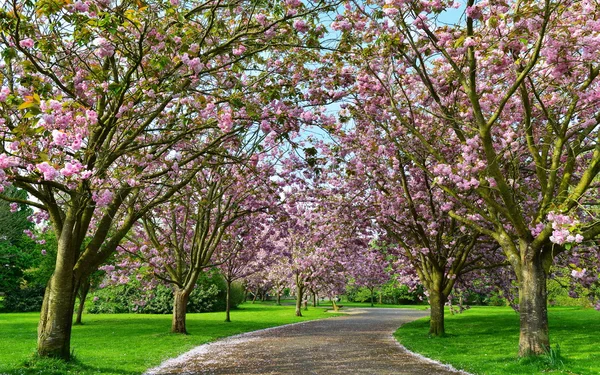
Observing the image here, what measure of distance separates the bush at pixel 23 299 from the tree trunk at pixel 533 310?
4313cm

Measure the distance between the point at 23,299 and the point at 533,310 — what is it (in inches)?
1732

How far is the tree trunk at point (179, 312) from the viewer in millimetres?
20109

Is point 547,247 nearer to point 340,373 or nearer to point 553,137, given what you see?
point 553,137

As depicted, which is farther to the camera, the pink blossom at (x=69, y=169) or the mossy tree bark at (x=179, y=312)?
the mossy tree bark at (x=179, y=312)

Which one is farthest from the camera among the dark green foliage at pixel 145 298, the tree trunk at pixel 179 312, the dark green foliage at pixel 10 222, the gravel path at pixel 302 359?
the dark green foliage at pixel 145 298

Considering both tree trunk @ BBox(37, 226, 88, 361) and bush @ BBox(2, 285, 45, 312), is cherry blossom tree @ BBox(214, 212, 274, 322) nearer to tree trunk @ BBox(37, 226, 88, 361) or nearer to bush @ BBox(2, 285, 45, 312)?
tree trunk @ BBox(37, 226, 88, 361)

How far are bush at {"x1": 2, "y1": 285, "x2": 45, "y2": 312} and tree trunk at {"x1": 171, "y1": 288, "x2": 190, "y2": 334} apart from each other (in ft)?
92.5

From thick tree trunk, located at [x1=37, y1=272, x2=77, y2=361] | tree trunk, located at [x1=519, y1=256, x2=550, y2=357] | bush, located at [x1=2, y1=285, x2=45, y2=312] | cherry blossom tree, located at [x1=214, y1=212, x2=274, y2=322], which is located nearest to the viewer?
thick tree trunk, located at [x1=37, y1=272, x2=77, y2=361]

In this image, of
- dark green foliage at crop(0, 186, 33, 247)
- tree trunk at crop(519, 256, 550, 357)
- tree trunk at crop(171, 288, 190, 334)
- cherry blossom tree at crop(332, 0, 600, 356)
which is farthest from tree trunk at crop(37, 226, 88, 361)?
dark green foliage at crop(0, 186, 33, 247)

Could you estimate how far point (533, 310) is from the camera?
1097cm

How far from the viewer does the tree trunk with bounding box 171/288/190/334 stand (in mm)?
20109

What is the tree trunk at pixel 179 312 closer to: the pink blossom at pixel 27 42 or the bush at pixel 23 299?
the pink blossom at pixel 27 42

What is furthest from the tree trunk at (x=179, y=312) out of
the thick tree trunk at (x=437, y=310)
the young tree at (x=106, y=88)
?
the thick tree trunk at (x=437, y=310)

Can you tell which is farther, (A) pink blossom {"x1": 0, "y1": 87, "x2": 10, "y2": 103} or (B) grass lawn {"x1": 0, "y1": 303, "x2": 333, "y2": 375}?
(B) grass lawn {"x1": 0, "y1": 303, "x2": 333, "y2": 375}
